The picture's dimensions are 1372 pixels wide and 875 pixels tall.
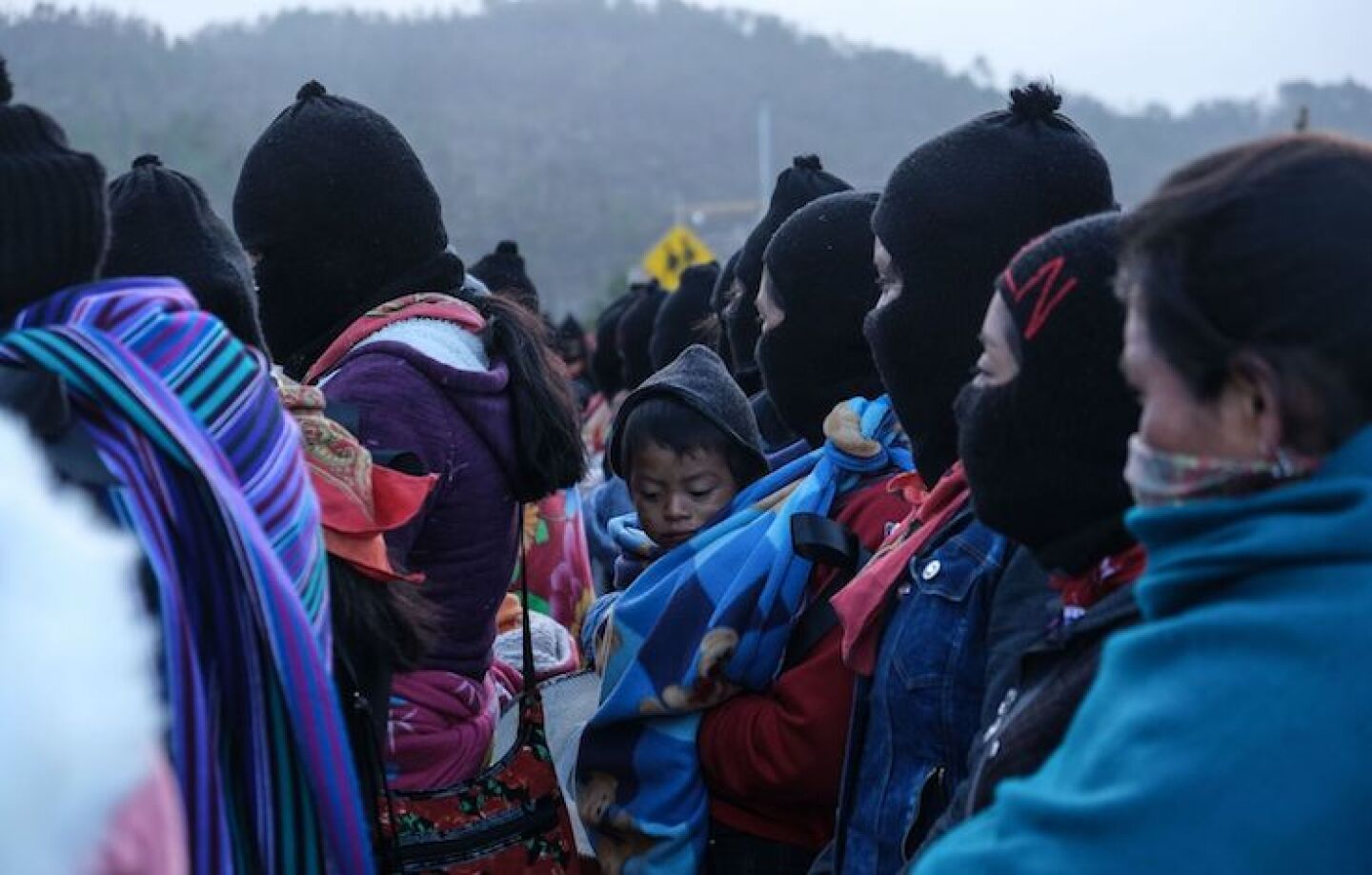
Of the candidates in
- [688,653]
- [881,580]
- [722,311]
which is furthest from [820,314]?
[722,311]

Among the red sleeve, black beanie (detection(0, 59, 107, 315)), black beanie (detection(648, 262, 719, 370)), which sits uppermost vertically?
black beanie (detection(0, 59, 107, 315))

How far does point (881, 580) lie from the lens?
→ 2.65 meters

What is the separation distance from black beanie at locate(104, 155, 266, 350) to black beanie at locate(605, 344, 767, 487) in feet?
4.18

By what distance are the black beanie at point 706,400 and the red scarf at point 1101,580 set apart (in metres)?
1.63

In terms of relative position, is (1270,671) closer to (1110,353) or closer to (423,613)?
(1110,353)

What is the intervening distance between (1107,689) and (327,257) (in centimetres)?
212

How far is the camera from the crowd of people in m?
1.57

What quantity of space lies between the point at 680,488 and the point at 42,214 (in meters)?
2.04

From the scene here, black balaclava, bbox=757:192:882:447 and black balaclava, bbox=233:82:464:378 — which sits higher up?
black balaclava, bbox=233:82:464:378

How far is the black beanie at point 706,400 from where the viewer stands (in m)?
3.78

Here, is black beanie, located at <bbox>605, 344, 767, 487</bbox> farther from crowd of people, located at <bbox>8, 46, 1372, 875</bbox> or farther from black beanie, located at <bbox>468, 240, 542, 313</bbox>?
black beanie, located at <bbox>468, 240, 542, 313</bbox>

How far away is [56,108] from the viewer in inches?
1431

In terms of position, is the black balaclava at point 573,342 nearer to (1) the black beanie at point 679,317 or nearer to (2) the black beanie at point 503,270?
(2) the black beanie at point 503,270

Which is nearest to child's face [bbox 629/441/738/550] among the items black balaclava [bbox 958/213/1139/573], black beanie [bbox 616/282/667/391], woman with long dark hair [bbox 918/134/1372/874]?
black balaclava [bbox 958/213/1139/573]
